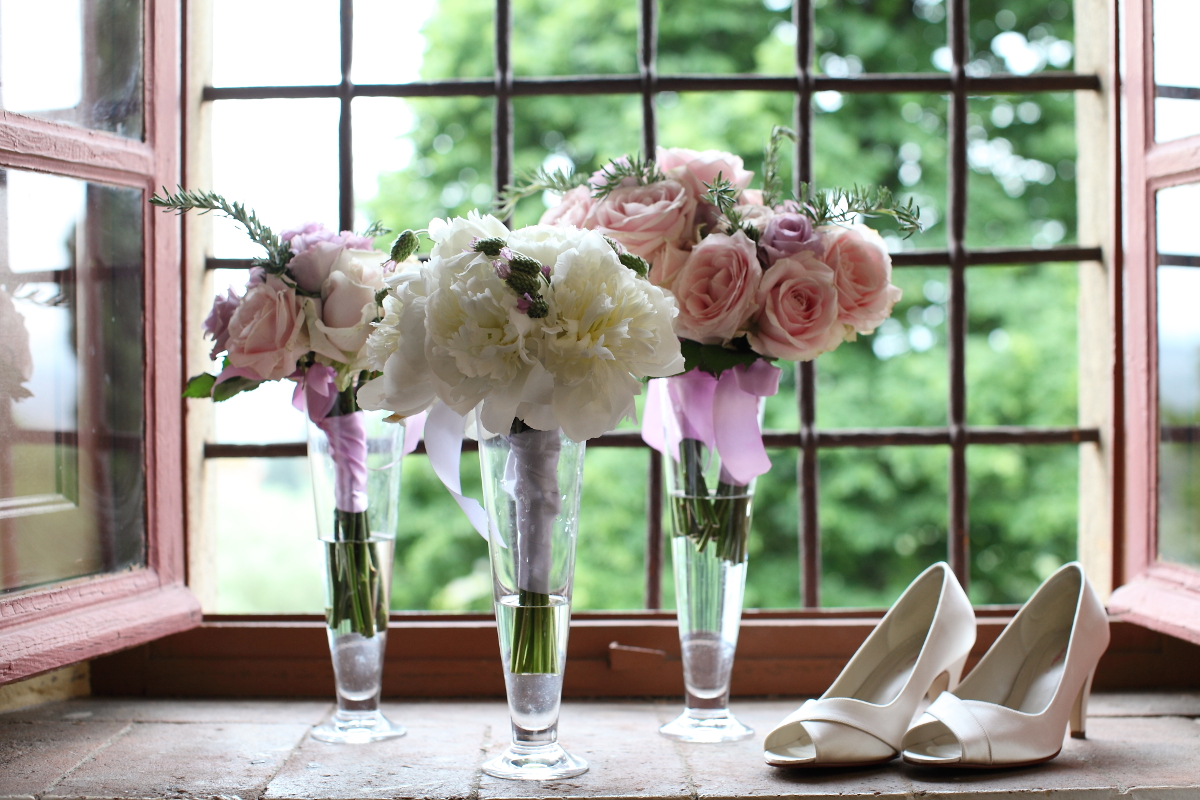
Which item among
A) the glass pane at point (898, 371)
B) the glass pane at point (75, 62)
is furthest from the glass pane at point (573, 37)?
the glass pane at point (75, 62)

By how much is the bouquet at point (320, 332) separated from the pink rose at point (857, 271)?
467 millimetres

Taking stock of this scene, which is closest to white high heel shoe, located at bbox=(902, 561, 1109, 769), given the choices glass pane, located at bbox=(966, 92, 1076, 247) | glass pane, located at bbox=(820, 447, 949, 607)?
glass pane, located at bbox=(820, 447, 949, 607)

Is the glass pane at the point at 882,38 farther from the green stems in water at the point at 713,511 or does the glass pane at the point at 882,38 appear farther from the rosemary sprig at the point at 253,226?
the rosemary sprig at the point at 253,226

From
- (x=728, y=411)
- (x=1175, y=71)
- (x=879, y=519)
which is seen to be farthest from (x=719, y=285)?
(x=879, y=519)

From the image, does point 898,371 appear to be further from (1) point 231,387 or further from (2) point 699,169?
(1) point 231,387

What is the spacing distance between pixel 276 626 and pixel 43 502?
376mm

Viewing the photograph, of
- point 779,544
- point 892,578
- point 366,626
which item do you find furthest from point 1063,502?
point 366,626

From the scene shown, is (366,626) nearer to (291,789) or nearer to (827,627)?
(291,789)

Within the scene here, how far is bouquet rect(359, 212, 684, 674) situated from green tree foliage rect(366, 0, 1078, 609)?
343cm

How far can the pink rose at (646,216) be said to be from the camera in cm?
101

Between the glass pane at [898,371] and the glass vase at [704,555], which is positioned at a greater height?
the glass pane at [898,371]

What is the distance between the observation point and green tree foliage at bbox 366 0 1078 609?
14.2 feet

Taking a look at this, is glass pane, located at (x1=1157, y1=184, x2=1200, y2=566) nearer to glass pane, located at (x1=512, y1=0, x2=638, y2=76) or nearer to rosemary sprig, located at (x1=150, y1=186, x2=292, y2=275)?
rosemary sprig, located at (x1=150, y1=186, x2=292, y2=275)

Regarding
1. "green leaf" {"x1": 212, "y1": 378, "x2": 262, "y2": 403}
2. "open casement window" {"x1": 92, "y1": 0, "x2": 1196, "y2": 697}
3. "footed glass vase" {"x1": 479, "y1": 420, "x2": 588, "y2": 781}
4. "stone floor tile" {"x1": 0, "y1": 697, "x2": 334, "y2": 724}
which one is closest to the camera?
"footed glass vase" {"x1": 479, "y1": 420, "x2": 588, "y2": 781}
